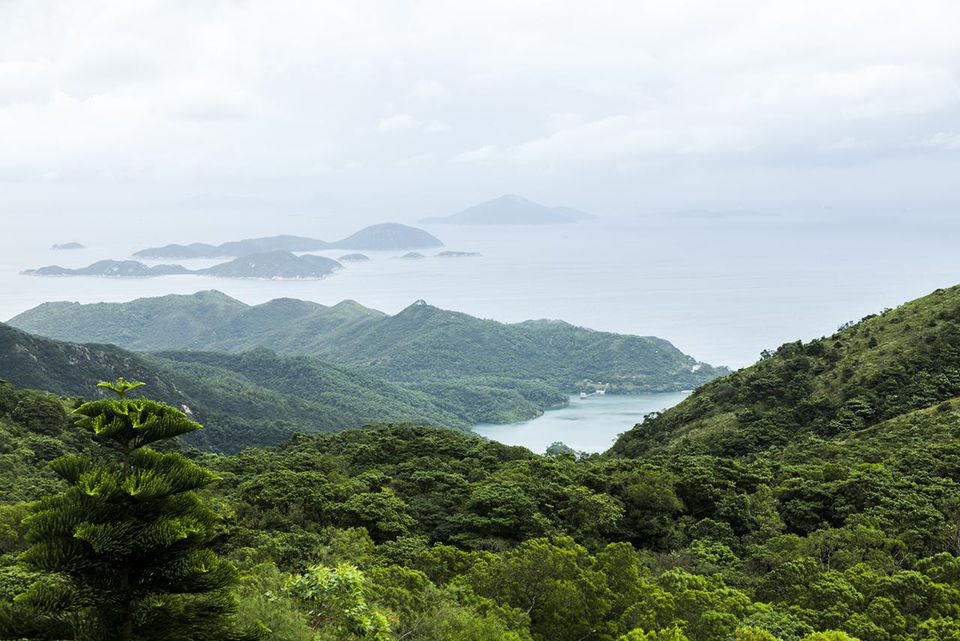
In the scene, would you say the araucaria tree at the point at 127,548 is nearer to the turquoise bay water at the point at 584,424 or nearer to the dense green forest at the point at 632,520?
the dense green forest at the point at 632,520

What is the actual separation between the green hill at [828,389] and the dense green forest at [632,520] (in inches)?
7.2

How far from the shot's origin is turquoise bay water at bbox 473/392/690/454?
4591 inches

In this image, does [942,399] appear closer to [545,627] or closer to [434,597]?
[545,627]

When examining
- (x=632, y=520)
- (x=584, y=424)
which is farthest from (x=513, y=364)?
(x=632, y=520)

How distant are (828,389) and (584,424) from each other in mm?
83894

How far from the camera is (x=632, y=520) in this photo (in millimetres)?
28141

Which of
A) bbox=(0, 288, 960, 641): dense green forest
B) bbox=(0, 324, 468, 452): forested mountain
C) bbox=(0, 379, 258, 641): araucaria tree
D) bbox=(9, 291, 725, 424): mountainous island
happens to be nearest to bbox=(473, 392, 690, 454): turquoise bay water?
bbox=(9, 291, 725, 424): mountainous island

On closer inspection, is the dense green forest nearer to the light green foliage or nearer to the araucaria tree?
the light green foliage

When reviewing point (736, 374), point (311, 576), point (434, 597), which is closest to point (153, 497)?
point (311, 576)

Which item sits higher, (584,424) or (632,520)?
(632,520)

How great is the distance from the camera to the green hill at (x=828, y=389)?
4381cm

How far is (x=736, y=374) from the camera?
188ft

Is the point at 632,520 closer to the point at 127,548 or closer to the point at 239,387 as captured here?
the point at 127,548

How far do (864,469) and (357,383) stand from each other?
405 ft
